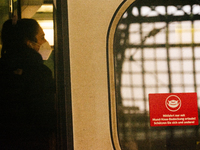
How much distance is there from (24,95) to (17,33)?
0.45m

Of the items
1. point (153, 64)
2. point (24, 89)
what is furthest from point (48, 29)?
point (153, 64)

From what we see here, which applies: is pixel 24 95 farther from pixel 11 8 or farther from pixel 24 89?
pixel 11 8

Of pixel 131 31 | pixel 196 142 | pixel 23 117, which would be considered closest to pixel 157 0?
pixel 131 31

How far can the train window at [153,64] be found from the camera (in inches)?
67.8

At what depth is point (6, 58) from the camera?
5.52 feet

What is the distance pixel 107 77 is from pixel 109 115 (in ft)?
0.90

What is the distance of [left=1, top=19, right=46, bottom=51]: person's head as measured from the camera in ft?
5.56

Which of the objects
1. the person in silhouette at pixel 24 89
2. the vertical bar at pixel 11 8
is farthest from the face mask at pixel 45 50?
the vertical bar at pixel 11 8

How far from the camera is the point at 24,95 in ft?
5.50

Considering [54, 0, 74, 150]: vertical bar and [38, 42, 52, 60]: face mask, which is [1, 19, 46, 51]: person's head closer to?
[38, 42, 52, 60]: face mask

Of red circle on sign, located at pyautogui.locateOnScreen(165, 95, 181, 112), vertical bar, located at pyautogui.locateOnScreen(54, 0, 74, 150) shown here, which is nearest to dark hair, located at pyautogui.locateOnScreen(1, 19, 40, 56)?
vertical bar, located at pyautogui.locateOnScreen(54, 0, 74, 150)

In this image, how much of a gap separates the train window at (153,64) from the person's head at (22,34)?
563 mm

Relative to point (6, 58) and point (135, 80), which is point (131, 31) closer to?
point (135, 80)

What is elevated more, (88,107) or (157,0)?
(157,0)
